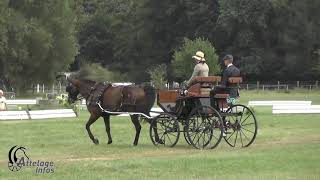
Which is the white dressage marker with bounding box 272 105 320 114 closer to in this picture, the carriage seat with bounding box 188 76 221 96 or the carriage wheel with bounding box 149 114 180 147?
the carriage wheel with bounding box 149 114 180 147

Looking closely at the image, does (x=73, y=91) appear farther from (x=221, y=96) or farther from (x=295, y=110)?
(x=295, y=110)

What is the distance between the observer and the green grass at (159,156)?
11336mm

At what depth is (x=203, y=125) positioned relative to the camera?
15.7 m

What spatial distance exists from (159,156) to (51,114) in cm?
1554

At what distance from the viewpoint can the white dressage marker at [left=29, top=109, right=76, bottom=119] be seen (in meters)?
28.3

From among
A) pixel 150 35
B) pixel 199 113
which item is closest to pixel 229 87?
pixel 199 113

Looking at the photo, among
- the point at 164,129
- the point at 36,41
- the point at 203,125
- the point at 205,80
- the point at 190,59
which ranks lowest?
the point at 164,129

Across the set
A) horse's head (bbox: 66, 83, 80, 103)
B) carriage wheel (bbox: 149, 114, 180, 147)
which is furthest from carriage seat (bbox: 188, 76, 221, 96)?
horse's head (bbox: 66, 83, 80, 103)

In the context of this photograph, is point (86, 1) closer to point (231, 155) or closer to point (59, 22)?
point (59, 22)

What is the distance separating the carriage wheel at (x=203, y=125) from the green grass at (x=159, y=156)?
32cm

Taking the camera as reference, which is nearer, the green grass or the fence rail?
the green grass

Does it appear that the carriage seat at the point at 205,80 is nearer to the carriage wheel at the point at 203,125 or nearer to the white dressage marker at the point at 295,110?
the carriage wheel at the point at 203,125

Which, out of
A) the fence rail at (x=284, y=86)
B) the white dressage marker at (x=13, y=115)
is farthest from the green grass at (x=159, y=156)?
the fence rail at (x=284, y=86)

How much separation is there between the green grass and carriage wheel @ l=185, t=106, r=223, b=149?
0.32 metres
